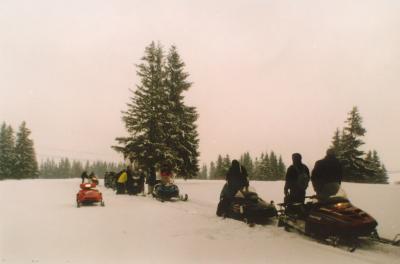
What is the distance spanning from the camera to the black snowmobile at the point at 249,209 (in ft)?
38.6

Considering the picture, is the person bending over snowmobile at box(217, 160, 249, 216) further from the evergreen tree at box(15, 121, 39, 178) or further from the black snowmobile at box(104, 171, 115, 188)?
the evergreen tree at box(15, 121, 39, 178)

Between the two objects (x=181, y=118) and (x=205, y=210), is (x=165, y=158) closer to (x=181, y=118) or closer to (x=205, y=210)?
(x=181, y=118)

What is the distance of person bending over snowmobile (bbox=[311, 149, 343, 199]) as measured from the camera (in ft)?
31.6

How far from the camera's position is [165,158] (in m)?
32.0

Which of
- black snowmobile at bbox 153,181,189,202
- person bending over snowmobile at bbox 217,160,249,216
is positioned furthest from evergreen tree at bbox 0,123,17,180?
person bending over snowmobile at bbox 217,160,249,216

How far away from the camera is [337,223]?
8523 mm

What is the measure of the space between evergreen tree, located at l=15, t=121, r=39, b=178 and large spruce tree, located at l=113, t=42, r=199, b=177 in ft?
113

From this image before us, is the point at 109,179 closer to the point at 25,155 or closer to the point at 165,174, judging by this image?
the point at 165,174

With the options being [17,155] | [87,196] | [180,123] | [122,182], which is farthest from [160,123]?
[17,155]

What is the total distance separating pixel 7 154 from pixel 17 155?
147 centimetres

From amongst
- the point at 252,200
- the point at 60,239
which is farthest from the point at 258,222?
the point at 60,239

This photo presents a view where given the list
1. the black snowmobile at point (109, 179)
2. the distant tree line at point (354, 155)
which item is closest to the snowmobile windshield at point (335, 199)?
the black snowmobile at point (109, 179)

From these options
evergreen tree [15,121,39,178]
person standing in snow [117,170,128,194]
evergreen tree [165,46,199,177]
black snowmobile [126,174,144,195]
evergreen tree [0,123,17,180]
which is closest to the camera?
black snowmobile [126,174,144,195]

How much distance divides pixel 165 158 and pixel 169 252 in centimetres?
2406
